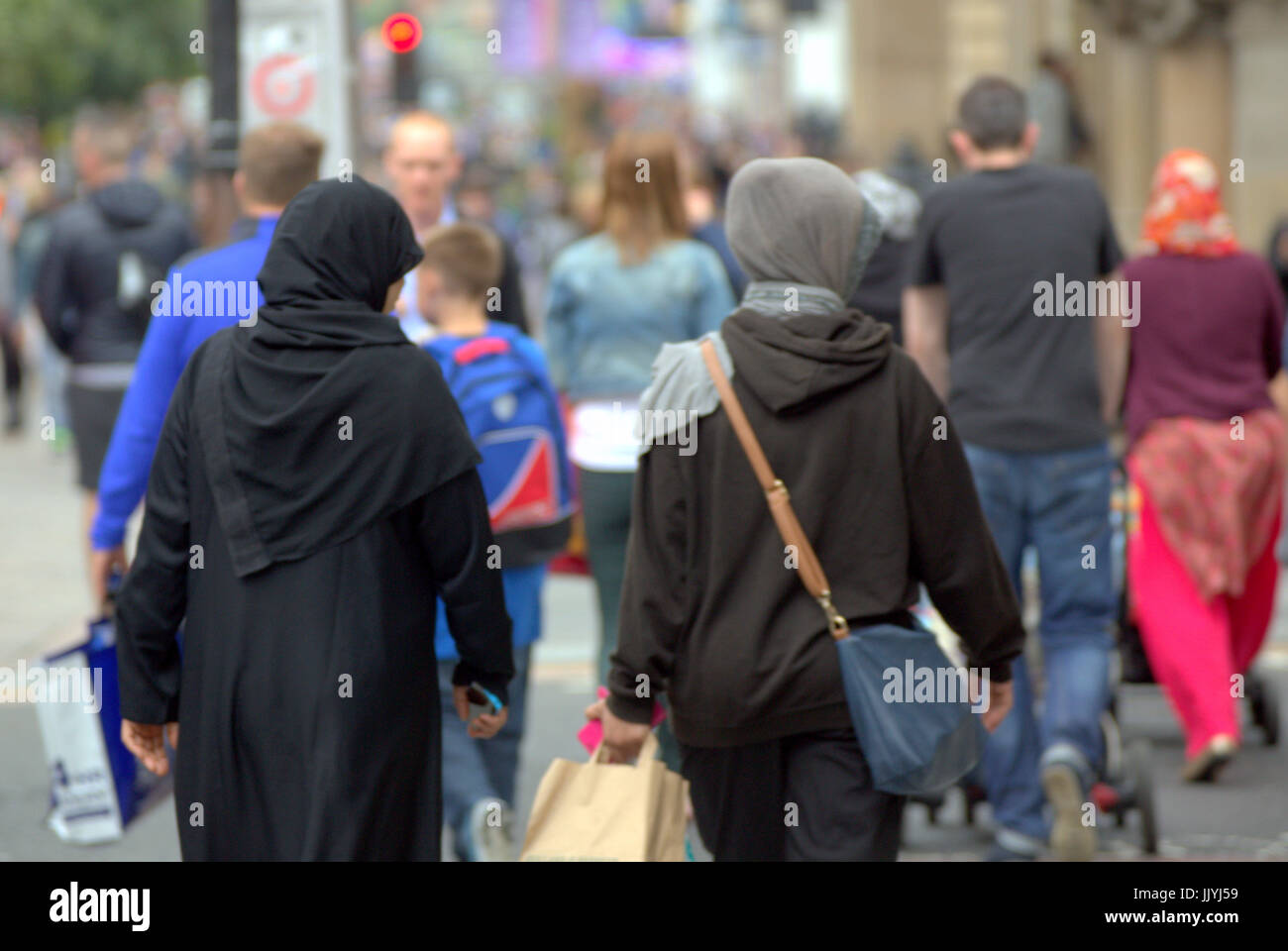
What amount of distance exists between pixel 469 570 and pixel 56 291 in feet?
20.5

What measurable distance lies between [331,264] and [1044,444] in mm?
2605

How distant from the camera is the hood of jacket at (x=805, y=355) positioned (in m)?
4.05

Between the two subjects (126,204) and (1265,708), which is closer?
(1265,708)

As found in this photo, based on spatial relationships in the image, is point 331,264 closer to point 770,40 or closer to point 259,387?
point 259,387

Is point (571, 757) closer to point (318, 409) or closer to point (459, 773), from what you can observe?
point (459, 773)

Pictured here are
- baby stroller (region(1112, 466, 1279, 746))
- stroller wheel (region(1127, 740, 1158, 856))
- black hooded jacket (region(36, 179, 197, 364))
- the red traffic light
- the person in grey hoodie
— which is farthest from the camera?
the red traffic light

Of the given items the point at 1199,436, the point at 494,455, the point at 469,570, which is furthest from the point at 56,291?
the point at 469,570

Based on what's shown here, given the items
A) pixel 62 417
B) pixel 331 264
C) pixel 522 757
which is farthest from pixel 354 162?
pixel 62 417

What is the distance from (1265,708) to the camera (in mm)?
7535

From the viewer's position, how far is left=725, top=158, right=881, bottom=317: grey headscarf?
4.14 metres

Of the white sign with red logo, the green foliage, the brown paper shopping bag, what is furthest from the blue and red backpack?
the green foliage

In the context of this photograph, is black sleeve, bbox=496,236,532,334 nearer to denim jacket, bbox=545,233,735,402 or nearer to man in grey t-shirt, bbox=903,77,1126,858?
denim jacket, bbox=545,233,735,402

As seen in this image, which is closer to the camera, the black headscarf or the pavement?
the black headscarf

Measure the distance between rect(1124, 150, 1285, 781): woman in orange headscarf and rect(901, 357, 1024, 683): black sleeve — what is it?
109 inches
